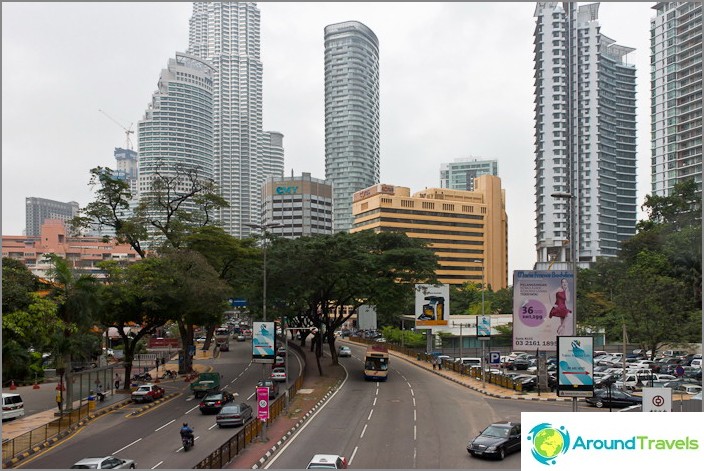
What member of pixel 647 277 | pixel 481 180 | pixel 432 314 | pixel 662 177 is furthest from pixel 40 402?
pixel 481 180

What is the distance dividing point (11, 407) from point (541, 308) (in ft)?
91.9

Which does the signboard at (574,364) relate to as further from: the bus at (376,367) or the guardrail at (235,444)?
the bus at (376,367)

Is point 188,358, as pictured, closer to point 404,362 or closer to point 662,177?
point 404,362

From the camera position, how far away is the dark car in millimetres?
34406

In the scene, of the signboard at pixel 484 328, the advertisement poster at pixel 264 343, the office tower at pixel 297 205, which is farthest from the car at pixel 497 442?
the office tower at pixel 297 205

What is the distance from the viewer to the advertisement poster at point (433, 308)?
58.4m

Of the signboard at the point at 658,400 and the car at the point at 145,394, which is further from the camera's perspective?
the car at the point at 145,394

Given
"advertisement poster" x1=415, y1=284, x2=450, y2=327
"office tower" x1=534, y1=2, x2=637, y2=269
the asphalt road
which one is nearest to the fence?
the asphalt road

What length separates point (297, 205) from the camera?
172 metres

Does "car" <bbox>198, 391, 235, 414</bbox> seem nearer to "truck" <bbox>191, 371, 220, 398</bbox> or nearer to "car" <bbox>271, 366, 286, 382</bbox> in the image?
"truck" <bbox>191, 371, 220, 398</bbox>

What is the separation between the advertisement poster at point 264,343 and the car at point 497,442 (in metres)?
10.8

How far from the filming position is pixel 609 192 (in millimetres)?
130375

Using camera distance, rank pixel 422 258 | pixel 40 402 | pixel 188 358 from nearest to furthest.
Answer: pixel 40 402
pixel 422 258
pixel 188 358

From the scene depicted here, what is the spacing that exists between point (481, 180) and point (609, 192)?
29.8m
